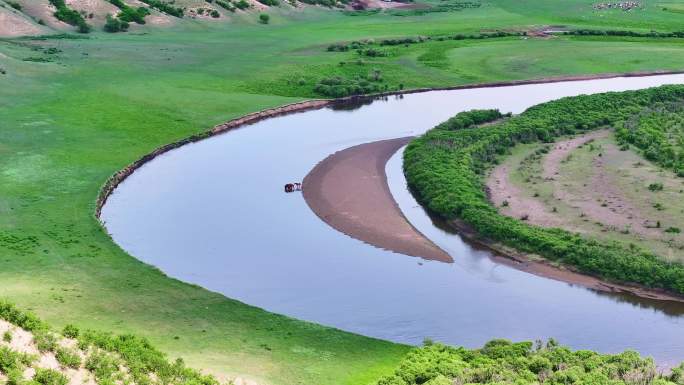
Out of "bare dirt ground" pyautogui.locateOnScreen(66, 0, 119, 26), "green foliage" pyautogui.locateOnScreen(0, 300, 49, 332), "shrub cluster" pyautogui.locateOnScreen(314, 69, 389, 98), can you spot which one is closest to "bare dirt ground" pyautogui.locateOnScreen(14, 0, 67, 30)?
"bare dirt ground" pyautogui.locateOnScreen(66, 0, 119, 26)

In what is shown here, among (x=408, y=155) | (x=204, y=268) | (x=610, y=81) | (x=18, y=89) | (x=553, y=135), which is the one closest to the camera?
(x=204, y=268)

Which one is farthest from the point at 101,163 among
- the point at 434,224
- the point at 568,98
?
the point at 568,98

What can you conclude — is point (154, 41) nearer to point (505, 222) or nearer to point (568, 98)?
point (568, 98)

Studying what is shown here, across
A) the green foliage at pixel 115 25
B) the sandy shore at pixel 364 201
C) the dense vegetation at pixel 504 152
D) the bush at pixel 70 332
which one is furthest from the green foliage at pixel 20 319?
the green foliage at pixel 115 25

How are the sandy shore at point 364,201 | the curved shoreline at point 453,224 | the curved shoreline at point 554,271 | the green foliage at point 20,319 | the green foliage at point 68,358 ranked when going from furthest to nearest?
the sandy shore at point 364,201 → the curved shoreline at point 453,224 → the curved shoreline at point 554,271 → the green foliage at point 20,319 → the green foliage at point 68,358

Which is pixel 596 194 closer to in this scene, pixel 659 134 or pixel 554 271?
pixel 554 271

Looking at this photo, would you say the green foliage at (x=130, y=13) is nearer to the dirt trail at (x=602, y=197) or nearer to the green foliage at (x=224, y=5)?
the green foliage at (x=224, y=5)

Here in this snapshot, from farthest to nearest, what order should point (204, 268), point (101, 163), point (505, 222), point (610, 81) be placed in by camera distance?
1. point (610, 81)
2. point (101, 163)
3. point (505, 222)
4. point (204, 268)

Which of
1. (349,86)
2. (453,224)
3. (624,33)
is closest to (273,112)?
(349,86)
